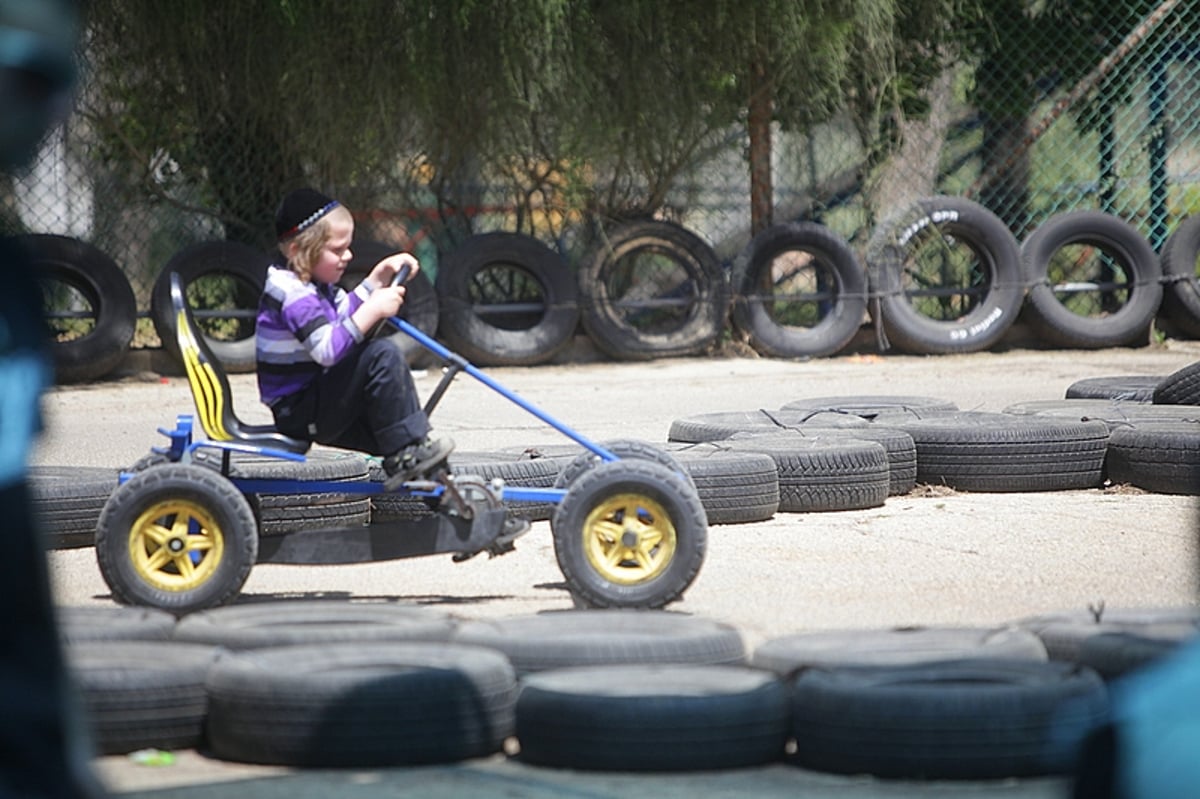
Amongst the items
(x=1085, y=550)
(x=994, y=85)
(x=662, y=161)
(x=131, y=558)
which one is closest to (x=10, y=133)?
(x=131, y=558)

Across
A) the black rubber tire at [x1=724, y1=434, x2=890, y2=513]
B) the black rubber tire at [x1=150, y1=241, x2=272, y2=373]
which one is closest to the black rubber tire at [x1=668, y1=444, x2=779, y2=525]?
the black rubber tire at [x1=724, y1=434, x2=890, y2=513]

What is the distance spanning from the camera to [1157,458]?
6461 mm

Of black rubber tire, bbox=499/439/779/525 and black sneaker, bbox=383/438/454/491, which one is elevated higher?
black sneaker, bbox=383/438/454/491

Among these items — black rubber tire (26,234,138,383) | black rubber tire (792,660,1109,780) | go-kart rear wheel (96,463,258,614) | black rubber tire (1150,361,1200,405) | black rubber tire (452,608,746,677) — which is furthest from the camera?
black rubber tire (26,234,138,383)

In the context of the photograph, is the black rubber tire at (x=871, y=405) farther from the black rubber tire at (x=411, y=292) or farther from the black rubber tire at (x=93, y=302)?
the black rubber tire at (x=93, y=302)

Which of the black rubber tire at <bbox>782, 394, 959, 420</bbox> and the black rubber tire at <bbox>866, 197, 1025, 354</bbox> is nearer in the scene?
the black rubber tire at <bbox>782, 394, 959, 420</bbox>

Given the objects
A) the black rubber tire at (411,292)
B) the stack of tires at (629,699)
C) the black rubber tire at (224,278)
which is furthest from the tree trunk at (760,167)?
the stack of tires at (629,699)

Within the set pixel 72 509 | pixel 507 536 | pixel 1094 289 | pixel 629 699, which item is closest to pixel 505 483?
pixel 507 536

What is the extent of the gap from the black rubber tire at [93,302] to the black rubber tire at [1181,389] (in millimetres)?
7370

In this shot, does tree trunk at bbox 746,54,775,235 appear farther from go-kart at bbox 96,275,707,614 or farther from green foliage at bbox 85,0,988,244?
go-kart at bbox 96,275,707,614

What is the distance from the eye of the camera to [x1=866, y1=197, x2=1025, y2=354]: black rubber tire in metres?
12.7

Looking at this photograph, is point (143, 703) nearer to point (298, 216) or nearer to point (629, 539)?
point (629, 539)

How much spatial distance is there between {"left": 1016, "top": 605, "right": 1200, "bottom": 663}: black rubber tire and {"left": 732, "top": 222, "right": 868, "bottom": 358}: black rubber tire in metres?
8.84

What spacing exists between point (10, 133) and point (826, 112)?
1204 centimetres
